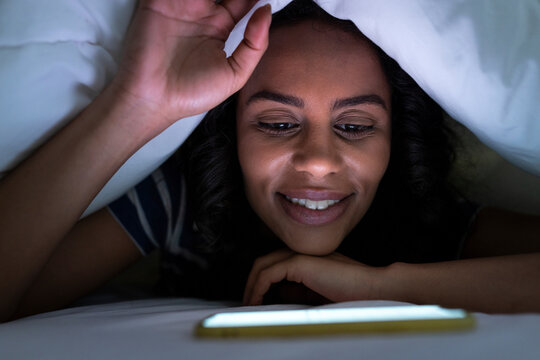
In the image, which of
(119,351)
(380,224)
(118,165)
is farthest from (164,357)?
(380,224)

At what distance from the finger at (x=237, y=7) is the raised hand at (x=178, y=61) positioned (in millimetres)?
55

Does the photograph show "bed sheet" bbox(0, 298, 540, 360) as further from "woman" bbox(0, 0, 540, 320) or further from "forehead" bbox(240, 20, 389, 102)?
"forehead" bbox(240, 20, 389, 102)

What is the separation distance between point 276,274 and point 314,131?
1.01 feet

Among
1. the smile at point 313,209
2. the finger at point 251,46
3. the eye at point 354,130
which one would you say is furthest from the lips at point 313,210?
the finger at point 251,46

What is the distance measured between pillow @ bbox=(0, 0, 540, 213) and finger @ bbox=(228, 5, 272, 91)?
62mm

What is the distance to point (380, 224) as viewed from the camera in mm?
1207

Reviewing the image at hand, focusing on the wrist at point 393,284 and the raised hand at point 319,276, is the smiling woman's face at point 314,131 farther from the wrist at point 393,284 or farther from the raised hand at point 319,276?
the wrist at point 393,284

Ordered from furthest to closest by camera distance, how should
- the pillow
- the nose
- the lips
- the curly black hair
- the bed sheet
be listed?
the curly black hair, the lips, the nose, the pillow, the bed sheet

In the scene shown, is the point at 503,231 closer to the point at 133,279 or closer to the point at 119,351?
the point at 119,351

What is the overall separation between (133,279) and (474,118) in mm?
1207

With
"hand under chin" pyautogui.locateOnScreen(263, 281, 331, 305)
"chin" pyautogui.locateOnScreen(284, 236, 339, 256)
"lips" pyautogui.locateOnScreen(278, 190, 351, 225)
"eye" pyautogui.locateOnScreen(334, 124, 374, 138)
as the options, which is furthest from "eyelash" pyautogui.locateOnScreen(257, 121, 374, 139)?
"hand under chin" pyautogui.locateOnScreen(263, 281, 331, 305)

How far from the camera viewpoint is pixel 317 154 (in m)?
0.83

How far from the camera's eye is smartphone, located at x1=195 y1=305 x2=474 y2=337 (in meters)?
0.49

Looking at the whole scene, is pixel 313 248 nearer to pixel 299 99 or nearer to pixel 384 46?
pixel 299 99
